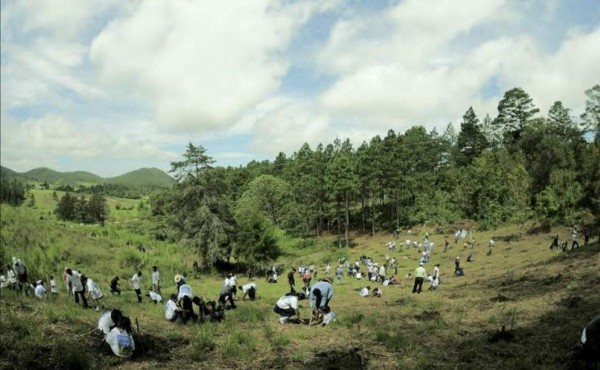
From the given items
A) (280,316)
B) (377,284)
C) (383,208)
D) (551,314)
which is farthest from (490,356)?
(383,208)

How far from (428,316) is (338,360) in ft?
17.8

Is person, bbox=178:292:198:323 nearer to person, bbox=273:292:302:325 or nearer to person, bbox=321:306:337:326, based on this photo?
person, bbox=273:292:302:325

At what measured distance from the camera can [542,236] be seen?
3872cm

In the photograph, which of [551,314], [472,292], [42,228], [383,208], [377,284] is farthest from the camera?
[383,208]

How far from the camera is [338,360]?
8844 millimetres

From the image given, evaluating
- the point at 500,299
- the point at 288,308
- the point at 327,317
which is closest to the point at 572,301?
the point at 500,299

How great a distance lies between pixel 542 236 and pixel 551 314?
31405 millimetres

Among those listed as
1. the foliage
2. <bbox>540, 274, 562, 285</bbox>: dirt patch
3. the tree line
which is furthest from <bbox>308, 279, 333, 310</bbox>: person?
the tree line

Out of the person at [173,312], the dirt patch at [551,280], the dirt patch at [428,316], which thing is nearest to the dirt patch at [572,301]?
the dirt patch at [428,316]

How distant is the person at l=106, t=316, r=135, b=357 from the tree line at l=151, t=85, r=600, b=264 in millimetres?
30294

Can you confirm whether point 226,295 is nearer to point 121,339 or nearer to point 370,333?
point 370,333

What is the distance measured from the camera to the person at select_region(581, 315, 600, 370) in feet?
22.5

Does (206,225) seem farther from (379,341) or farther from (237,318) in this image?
(379,341)

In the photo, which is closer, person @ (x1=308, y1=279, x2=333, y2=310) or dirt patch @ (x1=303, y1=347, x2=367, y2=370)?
dirt patch @ (x1=303, y1=347, x2=367, y2=370)
